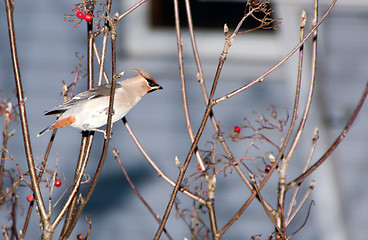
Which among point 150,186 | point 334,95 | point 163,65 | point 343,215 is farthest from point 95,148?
point 343,215

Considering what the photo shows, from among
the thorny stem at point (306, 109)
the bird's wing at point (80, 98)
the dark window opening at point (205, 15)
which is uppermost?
the thorny stem at point (306, 109)

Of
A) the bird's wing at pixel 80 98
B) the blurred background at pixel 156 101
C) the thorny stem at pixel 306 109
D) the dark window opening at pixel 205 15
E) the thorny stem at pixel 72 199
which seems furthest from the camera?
the dark window opening at pixel 205 15

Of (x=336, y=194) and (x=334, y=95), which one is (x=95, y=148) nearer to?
(x=334, y=95)

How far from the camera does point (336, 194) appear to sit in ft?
8.93

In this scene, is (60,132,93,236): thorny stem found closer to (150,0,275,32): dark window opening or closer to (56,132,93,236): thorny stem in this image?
(56,132,93,236): thorny stem

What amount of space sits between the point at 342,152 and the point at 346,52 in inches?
31.7

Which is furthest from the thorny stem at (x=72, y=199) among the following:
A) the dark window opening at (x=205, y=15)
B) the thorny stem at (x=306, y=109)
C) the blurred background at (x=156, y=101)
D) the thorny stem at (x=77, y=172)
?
the dark window opening at (x=205, y=15)

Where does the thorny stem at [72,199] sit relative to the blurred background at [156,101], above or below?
above

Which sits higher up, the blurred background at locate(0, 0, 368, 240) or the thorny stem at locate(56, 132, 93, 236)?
the thorny stem at locate(56, 132, 93, 236)

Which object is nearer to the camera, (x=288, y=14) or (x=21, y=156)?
(x=288, y=14)

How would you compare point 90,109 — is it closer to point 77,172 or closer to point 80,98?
point 80,98

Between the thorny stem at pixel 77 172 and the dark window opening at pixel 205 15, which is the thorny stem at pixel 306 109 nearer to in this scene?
the thorny stem at pixel 77 172

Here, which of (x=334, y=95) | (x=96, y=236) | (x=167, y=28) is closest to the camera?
(x=334, y=95)

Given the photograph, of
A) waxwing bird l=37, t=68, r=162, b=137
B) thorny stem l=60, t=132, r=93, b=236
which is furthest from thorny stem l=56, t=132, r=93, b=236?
waxwing bird l=37, t=68, r=162, b=137
